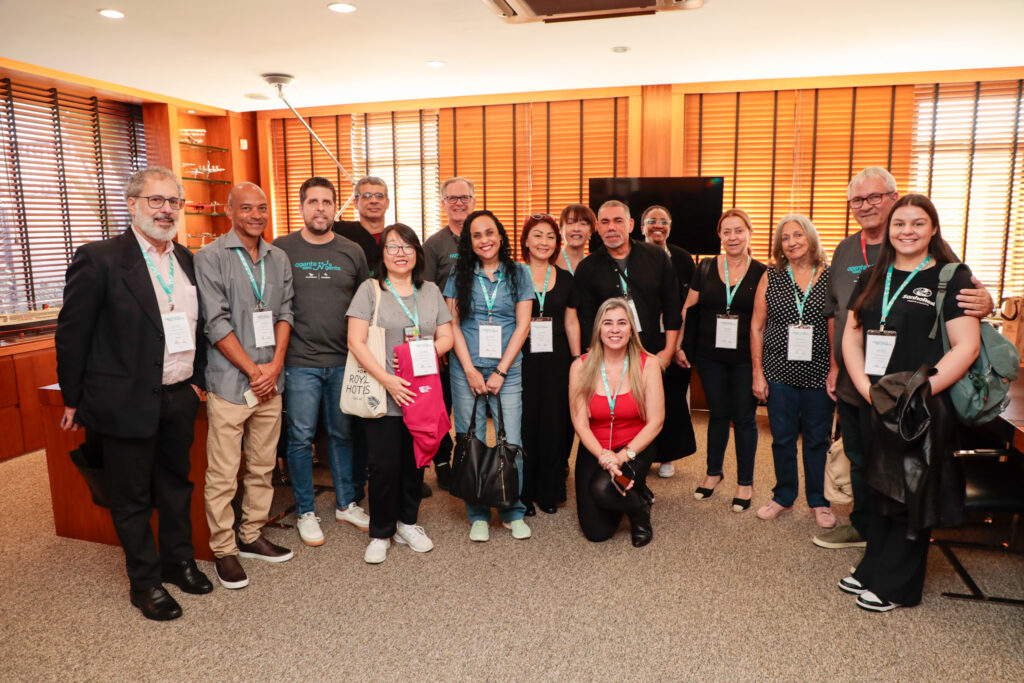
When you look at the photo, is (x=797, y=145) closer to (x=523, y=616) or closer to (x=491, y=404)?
(x=491, y=404)

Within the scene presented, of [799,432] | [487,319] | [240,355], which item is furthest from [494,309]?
[799,432]

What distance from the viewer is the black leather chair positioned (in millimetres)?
2404

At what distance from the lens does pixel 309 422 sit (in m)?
2.98

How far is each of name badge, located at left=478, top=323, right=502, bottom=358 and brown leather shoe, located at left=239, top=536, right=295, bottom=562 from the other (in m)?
1.20

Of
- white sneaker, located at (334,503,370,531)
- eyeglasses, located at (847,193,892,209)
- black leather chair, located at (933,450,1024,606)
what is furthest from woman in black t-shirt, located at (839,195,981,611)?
white sneaker, located at (334,503,370,531)

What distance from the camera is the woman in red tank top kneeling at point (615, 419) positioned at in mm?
2988

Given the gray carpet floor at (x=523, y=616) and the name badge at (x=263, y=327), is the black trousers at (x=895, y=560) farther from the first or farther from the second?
the name badge at (x=263, y=327)

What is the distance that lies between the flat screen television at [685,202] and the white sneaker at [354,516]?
3.20m

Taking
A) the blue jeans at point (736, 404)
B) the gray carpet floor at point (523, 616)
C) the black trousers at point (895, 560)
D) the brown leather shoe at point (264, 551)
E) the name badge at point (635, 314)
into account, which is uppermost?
the name badge at point (635, 314)

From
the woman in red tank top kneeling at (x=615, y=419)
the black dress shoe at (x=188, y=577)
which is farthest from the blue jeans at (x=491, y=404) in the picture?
the black dress shoe at (x=188, y=577)

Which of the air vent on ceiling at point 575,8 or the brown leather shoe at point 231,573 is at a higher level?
the air vent on ceiling at point 575,8

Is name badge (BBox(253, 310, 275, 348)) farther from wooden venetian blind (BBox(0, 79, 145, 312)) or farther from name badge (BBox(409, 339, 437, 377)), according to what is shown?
wooden venetian blind (BBox(0, 79, 145, 312))

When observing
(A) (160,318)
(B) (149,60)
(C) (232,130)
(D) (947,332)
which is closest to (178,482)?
(A) (160,318)

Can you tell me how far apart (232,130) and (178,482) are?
199 inches
